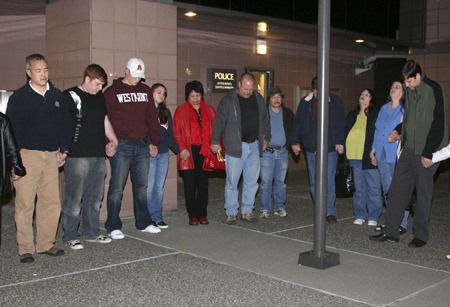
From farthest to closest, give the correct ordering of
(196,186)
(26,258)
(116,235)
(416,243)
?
(196,186) → (116,235) → (416,243) → (26,258)

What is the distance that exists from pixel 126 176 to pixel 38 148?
155cm

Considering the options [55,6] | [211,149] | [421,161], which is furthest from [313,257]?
[55,6]

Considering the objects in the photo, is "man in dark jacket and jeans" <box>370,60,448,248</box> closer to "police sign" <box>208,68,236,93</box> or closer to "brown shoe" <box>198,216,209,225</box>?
"brown shoe" <box>198,216,209,225</box>

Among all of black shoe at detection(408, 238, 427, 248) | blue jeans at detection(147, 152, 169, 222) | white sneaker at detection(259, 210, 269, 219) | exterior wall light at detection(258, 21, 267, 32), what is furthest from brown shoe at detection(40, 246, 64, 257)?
exterior wall light at detection(258, 21, 267, 32)

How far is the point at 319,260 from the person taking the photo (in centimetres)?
612

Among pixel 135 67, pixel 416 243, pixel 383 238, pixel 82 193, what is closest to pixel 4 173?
pixel 82 193

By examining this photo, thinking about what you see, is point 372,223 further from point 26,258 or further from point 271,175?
point 26,258

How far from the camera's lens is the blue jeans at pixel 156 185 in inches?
323

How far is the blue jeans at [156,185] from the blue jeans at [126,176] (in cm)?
35

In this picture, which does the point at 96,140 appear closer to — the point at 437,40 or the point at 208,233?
the point at 208,233

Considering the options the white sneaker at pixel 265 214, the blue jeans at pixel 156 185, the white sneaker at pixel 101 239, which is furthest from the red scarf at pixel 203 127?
the white sneaker at pixel 101 239

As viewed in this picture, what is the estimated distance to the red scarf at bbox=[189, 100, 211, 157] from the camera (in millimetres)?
8266

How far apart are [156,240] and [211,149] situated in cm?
157

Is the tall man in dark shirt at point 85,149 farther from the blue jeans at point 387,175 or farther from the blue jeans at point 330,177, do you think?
the blue jeans at point 387,175
